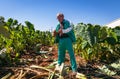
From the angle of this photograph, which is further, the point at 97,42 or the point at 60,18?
the point at 97,42

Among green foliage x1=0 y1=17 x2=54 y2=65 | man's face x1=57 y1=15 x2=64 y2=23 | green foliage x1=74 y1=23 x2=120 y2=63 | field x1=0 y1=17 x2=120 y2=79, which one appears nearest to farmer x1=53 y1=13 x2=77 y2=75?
man's face x1=57 y1=15 x2=64 y2=23

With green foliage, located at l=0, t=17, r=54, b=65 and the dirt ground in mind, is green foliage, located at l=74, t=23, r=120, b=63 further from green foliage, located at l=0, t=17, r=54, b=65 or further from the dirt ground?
green foliage, located at l=0, t=17, r=54, b=65

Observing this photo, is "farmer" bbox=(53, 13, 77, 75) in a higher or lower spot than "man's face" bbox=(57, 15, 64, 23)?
lower

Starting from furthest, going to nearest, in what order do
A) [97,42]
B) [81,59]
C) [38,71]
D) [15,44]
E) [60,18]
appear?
[15,44] < [81,59] < [97,42] < [38,71] < [60,18]

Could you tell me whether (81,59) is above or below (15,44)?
below

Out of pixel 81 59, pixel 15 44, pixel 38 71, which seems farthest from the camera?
pixel 15 44

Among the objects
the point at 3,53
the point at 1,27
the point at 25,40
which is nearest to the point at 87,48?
the point at 3,53

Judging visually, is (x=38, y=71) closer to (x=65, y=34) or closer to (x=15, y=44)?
(x=65, y=34)

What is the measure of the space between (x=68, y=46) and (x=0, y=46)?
11.0ft

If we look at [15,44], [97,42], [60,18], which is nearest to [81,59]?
[97,42]

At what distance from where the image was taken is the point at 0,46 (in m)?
9.06

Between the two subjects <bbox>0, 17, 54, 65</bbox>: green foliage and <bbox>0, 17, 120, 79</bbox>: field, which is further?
<bbox>0, 17, 54, 65</bbox>: green foliage

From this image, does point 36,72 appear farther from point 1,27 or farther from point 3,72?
point 1,27

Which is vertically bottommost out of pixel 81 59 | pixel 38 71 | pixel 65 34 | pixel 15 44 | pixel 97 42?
Answer: pixel 38 71
